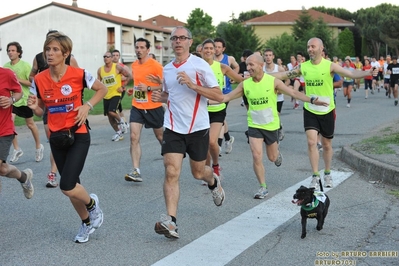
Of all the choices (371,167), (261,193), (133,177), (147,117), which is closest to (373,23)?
(371,167)

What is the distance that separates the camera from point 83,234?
5898 millimetres

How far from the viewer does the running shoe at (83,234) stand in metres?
5.86

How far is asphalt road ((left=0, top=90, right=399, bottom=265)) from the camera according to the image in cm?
541

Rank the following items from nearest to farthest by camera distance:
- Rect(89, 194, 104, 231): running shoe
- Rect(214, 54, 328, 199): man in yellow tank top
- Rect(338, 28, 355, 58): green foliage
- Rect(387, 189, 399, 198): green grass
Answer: Rect(89, 194, 104, 231): running shoe < Rect(387, 189, 399, 198): green grass < Rect(214, 54, 328, 199): man in yellow tank top < Rect(338, 28, 355, 58): green foliage

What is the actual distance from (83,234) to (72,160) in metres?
0.72

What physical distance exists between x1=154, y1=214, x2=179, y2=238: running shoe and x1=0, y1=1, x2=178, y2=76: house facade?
5695 centimetres

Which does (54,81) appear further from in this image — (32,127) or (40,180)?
(32,127)

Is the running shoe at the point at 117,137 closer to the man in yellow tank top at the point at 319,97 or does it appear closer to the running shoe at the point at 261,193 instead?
the man in yellow tank top at the point at 319,97

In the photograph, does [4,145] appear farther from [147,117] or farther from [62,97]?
[147,117]

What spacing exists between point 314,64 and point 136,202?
3286mm

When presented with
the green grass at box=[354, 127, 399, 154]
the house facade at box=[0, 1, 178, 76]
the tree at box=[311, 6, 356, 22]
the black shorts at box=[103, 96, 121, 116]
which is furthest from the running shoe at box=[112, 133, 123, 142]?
the tree at box=[311, 6, 356, 22]

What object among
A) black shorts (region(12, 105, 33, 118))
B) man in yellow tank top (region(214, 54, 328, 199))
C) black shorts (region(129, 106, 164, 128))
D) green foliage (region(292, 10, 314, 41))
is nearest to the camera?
man in yellow tank top (region(214, 54, 328, 199))

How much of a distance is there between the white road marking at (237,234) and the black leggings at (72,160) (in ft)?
3.91

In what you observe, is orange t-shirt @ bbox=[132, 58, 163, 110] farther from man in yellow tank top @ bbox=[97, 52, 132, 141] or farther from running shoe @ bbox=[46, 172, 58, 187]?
man in yellow tank top @ bbox=[97, 52, 132, 141]
